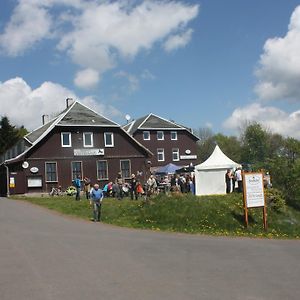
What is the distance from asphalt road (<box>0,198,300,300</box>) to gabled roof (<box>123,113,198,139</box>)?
5259 centimetres

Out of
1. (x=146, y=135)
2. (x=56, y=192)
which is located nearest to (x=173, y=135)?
(x=146, y=135)

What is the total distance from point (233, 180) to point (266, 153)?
2191 inches

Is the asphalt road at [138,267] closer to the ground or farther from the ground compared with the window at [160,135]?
closer to the ground

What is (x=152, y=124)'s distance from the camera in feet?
230

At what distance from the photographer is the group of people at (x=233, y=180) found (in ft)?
90.5

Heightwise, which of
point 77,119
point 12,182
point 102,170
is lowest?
point 12,182

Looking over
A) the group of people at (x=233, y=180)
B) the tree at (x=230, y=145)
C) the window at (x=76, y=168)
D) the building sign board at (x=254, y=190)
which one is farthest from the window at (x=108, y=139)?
the tree at (x=230, y=145)

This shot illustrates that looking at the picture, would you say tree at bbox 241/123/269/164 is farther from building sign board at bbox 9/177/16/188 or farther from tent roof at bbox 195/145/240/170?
tent roof at bbox 195/145/240/170

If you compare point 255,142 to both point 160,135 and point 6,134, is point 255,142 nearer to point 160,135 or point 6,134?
point 160,135

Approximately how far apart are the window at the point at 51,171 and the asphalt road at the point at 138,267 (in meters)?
28.4

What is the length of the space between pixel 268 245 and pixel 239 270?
Answer: 15.6 ft

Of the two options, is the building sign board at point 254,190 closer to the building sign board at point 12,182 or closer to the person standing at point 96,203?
the person standing at point 96,203

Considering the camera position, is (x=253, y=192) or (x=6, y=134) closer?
(x=253, y=192)

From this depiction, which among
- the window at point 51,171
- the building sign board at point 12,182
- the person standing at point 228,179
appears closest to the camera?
the person standing at point 228,179
